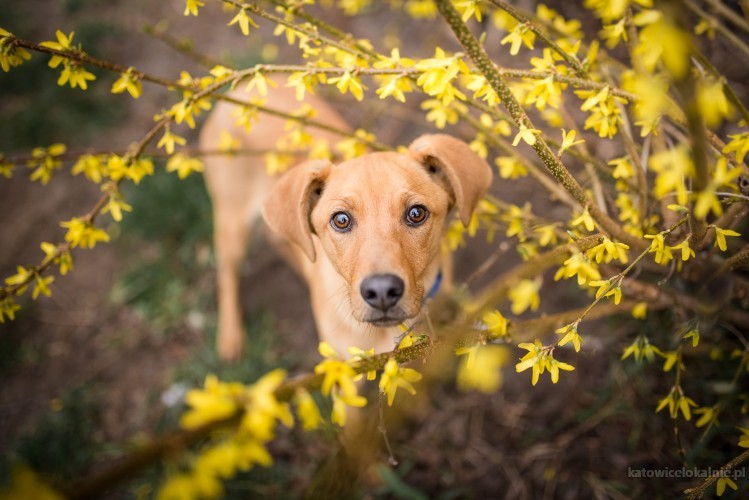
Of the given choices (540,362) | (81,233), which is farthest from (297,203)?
(540,362)

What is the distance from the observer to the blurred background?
3102mm

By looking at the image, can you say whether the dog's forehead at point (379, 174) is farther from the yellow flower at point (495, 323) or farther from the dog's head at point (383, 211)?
the yellow flower at point (495, 323)

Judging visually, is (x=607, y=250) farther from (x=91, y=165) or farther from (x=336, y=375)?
(x=91, y=165)

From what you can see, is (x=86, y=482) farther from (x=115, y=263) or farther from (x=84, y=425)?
(x=115, y=263)

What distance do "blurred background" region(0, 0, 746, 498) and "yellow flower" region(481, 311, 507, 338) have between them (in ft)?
1.40

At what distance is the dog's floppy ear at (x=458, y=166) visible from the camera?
2.29 meters

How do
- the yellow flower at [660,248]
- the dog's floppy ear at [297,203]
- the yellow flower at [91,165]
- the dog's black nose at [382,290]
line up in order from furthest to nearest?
the dog's floppy ear at [297,203] < the yellow flower at [91,165] < the dog's black nose at [382,290] < the yellow flower at [660,248]

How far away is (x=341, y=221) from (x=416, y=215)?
0.41 m

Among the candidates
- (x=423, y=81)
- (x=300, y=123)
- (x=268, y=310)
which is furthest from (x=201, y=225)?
(x=423, y=81)

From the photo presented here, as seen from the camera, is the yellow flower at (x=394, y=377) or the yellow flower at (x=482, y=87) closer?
the yellow flower at (x=394, y=377)

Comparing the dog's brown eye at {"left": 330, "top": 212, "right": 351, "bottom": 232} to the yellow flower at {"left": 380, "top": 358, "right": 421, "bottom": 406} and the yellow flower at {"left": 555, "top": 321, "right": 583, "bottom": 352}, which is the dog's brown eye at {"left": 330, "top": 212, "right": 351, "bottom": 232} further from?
the yellow flower at {"left": 555, "top": 321, "right": 583, "bottom": 352}

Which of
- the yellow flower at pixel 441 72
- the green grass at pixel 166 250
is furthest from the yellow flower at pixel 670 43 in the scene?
the green grass at pixel 166 250

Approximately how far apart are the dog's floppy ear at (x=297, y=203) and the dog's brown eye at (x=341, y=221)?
17 cm

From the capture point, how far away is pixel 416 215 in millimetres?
2336
